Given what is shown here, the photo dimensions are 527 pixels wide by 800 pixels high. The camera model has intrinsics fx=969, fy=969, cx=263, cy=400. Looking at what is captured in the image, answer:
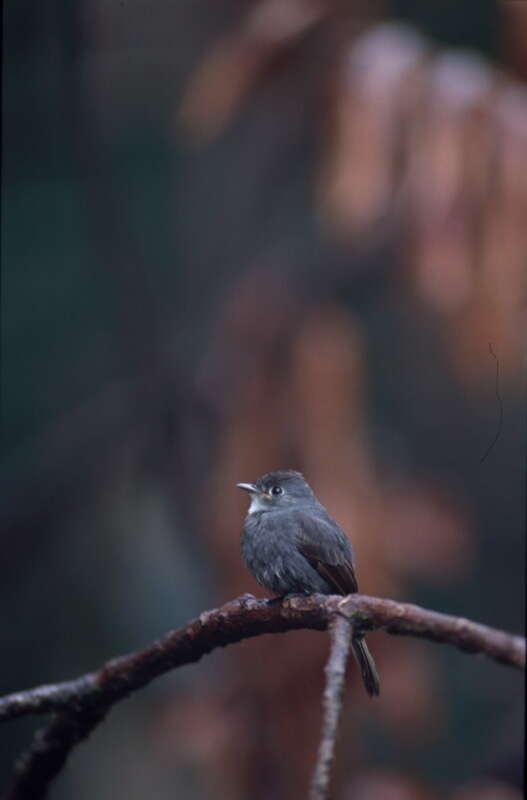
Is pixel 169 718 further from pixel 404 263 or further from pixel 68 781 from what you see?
pixel 404 263

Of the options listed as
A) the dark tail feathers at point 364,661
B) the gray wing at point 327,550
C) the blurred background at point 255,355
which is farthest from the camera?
the blurred background at point 255,355

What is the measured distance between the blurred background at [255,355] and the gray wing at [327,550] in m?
0.09

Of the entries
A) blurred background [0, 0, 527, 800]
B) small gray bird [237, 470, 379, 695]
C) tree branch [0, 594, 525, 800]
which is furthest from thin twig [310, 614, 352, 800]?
blurred background [0, 0, 527, 800]

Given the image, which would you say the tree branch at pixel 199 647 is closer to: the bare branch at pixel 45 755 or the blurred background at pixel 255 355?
the bare branch at pixel 45 755

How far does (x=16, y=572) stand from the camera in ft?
7.29

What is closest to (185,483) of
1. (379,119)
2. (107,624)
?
(107,624)

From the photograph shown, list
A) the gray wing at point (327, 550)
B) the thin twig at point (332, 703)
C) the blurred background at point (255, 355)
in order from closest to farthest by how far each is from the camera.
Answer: the thin twig at point (332, 703)
the gray wing at point (327, 550)
the blurred background at point (255, 355)

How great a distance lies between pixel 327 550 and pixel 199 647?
18 cm

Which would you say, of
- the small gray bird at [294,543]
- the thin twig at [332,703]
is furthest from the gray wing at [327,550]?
the thin twig at [332,703]

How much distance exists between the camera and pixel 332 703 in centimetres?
70

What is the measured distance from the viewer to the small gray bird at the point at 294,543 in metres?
0.98

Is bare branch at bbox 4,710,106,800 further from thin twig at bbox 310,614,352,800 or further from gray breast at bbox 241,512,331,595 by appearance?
thin twig at bbox 310,614,352,800

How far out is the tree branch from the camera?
2.45ft

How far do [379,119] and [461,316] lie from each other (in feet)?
1.53
